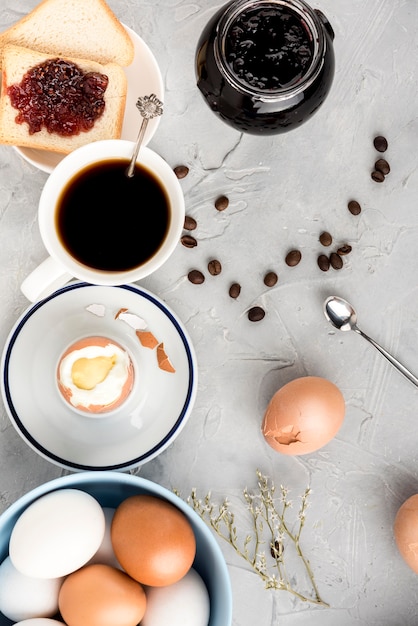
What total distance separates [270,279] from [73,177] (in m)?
0.34

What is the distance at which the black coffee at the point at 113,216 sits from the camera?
0.90 m

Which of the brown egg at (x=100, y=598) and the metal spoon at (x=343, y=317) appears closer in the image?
the brown egg at (x=100, y=598)

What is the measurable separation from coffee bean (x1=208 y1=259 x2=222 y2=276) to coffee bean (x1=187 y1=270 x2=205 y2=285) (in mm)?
17

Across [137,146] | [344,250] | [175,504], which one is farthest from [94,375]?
[344,250]

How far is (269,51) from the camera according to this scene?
2.54 feet

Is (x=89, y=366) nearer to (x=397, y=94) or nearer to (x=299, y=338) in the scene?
(x=299, y=338)

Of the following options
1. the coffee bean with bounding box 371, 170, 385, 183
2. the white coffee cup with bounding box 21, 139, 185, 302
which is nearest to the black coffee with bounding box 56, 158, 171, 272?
the white coffee cup with bounding box 21, 139, 185, 302

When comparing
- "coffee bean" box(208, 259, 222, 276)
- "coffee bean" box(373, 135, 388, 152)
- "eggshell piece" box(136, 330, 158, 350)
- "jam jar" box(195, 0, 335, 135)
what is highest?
"jam jar" box(195, 0, 335, 135)

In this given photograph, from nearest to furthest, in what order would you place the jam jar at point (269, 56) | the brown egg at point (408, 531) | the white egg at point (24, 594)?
the jam jar at point (269, 56)
the white egg at point (24, 594)
the brown egg at point (408, 531)

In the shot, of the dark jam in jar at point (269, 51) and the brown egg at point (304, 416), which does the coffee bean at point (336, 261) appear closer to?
the brown egg at point (304, 416)

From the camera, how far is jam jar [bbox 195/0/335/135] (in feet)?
2.54

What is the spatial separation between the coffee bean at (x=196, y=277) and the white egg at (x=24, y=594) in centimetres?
47

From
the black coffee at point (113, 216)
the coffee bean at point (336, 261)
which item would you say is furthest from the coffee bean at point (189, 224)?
the coffee bean at point (336, 261)

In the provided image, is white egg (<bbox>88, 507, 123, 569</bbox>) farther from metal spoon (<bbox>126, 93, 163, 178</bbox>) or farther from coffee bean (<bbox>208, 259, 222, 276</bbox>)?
metal spoon (<bbox>126, 93, 163, 178</bbox>)
